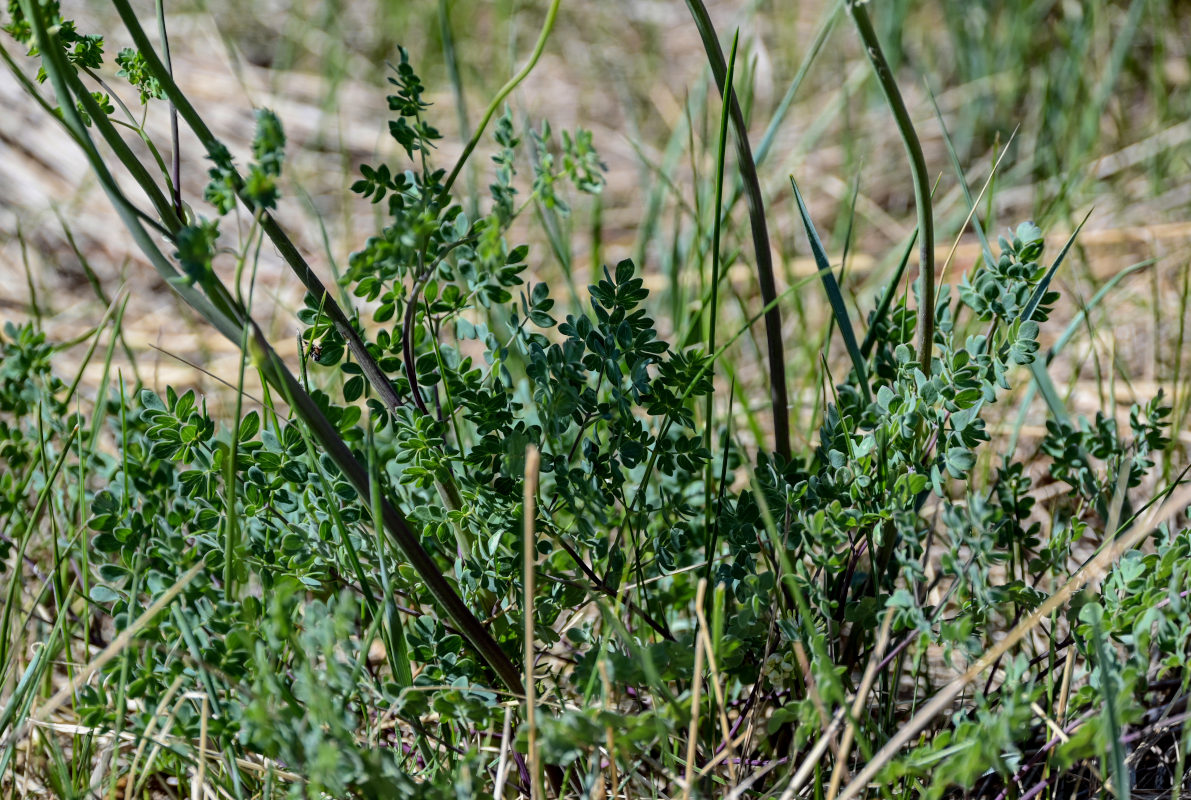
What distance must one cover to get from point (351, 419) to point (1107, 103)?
2.28m

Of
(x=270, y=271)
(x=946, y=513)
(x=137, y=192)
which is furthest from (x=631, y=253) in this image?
(x=946, y=513)

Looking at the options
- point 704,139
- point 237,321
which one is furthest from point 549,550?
point 704,139

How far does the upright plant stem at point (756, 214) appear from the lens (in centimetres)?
85

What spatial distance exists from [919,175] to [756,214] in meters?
0.16

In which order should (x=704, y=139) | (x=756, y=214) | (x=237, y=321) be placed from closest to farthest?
(x=237, y=321), (x=756, y=214), (x=704, y=139)

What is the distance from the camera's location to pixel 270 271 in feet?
8.14

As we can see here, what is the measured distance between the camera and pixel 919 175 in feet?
2.65

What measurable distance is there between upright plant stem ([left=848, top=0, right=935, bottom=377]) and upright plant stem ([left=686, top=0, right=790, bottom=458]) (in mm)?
124

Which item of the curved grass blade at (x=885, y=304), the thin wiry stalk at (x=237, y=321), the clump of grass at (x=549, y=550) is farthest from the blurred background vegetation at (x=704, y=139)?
the thin wiry stalk at (x=237, y=321)

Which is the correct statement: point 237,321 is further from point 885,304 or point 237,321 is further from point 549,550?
point 885,304

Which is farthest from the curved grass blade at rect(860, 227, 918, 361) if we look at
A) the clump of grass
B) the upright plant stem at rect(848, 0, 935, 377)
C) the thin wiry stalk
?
the thin wiry stalk

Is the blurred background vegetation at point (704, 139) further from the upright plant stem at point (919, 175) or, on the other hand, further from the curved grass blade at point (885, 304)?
the upright plant stem at point (919, 175)

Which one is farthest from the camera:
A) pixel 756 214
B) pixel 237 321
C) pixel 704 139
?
pixel 704 139

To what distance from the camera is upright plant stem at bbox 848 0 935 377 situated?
0.76m
